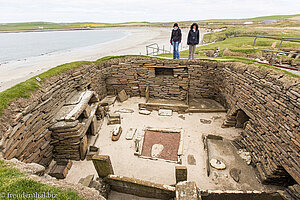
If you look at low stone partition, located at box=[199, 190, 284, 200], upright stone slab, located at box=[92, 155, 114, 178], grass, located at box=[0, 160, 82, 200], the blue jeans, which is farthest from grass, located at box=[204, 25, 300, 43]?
grass, located at box=[0, 160, 82, 200]

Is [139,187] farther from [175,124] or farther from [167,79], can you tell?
[167,79]

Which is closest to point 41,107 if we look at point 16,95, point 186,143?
point 16,95

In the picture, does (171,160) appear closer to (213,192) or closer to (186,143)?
(186,143)

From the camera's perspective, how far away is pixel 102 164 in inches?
185

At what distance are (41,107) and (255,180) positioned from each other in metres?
8.77

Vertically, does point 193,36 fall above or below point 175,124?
above

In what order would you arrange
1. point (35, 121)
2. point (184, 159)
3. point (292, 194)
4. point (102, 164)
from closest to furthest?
point (292, 194)
point (102, 164)
point (35, 121)
point (184, 159)

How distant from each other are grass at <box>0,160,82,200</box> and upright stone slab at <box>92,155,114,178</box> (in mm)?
1469

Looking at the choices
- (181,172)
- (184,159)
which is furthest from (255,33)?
(181,172)

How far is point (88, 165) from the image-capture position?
251 inches

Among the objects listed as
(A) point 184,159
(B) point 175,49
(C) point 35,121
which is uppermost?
(B) point 175,49

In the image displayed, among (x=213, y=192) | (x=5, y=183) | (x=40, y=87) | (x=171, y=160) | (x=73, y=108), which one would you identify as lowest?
(x=171, y=160)

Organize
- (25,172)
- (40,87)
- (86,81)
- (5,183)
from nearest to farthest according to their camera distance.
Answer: (5,183)
(25,172)
(40,87)
(86,81)

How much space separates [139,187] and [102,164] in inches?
54.8
